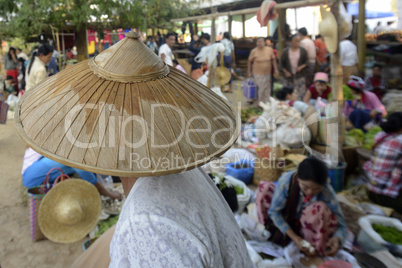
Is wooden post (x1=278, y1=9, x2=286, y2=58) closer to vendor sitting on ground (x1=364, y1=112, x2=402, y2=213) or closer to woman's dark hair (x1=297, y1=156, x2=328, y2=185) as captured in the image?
vendor sitting on ground (x1=364, y1=112, x2=402, y2=213)

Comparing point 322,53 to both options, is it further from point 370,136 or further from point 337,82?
point 337,82

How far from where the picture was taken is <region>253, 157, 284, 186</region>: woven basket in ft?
13.2

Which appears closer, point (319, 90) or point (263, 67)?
point (319, 90)

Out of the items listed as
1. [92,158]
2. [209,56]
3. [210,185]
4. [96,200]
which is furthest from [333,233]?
[209,56]

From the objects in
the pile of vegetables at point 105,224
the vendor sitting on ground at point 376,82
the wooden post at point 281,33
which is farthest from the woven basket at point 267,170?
the wooden post at point 281,33

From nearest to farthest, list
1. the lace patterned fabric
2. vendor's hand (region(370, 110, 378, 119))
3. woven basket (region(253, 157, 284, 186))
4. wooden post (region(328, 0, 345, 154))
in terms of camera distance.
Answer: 1. the lace patterned fabric
2. wooden post (region(328, 0, 345, 154))
3. woven basket (region(253, 157, 284, 186))
4. vendor's hand (region(370, 110, 378, 119))

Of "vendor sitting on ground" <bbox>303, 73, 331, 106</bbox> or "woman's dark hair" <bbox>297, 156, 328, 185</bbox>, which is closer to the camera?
"woman's dark hair" <bbox>297, 156, 328, 185</bbox>

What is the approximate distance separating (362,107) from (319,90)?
89cm

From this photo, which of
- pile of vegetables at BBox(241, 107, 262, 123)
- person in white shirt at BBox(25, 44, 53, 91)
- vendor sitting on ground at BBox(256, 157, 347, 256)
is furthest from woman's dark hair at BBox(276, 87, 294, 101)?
person in white shirt at BBox(25, 44, 53, 91)

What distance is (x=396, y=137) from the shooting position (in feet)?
10.9

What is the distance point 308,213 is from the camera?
272 cm

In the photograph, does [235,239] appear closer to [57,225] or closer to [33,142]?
[33,142]

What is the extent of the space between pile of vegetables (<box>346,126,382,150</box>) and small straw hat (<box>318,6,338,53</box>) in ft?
4.09

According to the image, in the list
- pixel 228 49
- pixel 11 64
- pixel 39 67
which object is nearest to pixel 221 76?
pixel 228 49
